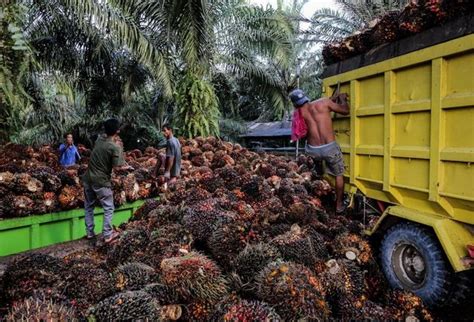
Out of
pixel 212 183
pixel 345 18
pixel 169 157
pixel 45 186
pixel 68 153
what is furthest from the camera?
pixel 345 18

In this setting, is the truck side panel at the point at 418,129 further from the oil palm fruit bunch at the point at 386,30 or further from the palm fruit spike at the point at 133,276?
the palm fruit spike at the point at 133,276

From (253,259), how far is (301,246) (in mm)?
509

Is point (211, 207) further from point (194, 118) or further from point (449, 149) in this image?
point (194, 118)

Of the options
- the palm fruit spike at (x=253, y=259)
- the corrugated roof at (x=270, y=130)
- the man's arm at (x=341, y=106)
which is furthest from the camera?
the corrugated roof at (x=270, y=130)

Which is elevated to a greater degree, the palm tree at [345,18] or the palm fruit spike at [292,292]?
the palm tree at [345,18]

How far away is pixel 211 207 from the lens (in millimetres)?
4770

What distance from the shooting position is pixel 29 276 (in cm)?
334

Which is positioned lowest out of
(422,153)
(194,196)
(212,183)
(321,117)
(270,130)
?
(194,196)

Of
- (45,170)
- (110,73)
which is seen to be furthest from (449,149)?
(110,73)

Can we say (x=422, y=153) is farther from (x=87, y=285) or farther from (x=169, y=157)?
(x=169, y=157)

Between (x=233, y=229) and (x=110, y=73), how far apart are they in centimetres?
1101

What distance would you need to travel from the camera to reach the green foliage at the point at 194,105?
12.5 metres

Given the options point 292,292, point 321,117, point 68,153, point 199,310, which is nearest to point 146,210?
point 321,117

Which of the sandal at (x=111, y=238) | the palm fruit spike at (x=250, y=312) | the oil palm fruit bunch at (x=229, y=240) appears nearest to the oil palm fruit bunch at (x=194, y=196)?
the sandal at (x=111, y=238)
